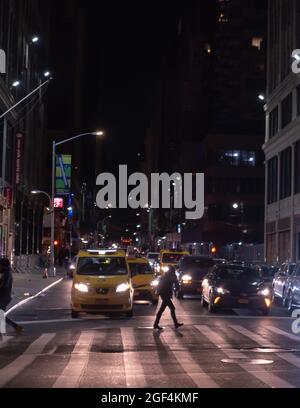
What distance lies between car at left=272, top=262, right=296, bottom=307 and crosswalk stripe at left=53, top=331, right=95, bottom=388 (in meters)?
13.4

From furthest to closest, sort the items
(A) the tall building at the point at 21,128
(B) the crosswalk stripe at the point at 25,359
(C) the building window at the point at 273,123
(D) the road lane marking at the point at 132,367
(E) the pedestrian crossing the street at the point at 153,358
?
(C) the building window at the point at 273,123, (A) the tall building at the point at 21,128, (B) the crosswalk stripe at the point at 25,359, (E) the pedestrian crossing the street at the point at 153,358, (D) the road lane marking at the point at 132,367

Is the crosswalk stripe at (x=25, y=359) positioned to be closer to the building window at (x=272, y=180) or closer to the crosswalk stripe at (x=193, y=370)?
the crosswalk stripe at (x=193, y=370)

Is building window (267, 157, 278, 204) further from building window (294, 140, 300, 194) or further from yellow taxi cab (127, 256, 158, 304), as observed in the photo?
yellow taxi cab (127, 256, 158, 304)

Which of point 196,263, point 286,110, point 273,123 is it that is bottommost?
point 196,263

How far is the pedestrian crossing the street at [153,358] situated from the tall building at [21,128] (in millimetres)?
24894

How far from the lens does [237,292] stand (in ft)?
84.1

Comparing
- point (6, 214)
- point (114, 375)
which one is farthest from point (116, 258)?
point (6, 214)

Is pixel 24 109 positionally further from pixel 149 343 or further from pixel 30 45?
pixel 149 343

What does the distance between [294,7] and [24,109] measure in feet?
74.1

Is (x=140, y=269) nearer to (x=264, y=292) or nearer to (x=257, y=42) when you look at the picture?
(x=264, y=292)

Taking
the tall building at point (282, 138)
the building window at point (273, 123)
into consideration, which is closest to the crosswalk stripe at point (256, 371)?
the tall building at point (282, 138)

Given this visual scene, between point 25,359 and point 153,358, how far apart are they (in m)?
2.35

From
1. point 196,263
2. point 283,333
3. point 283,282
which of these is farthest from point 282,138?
point 283,333

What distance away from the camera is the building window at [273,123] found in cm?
6738
